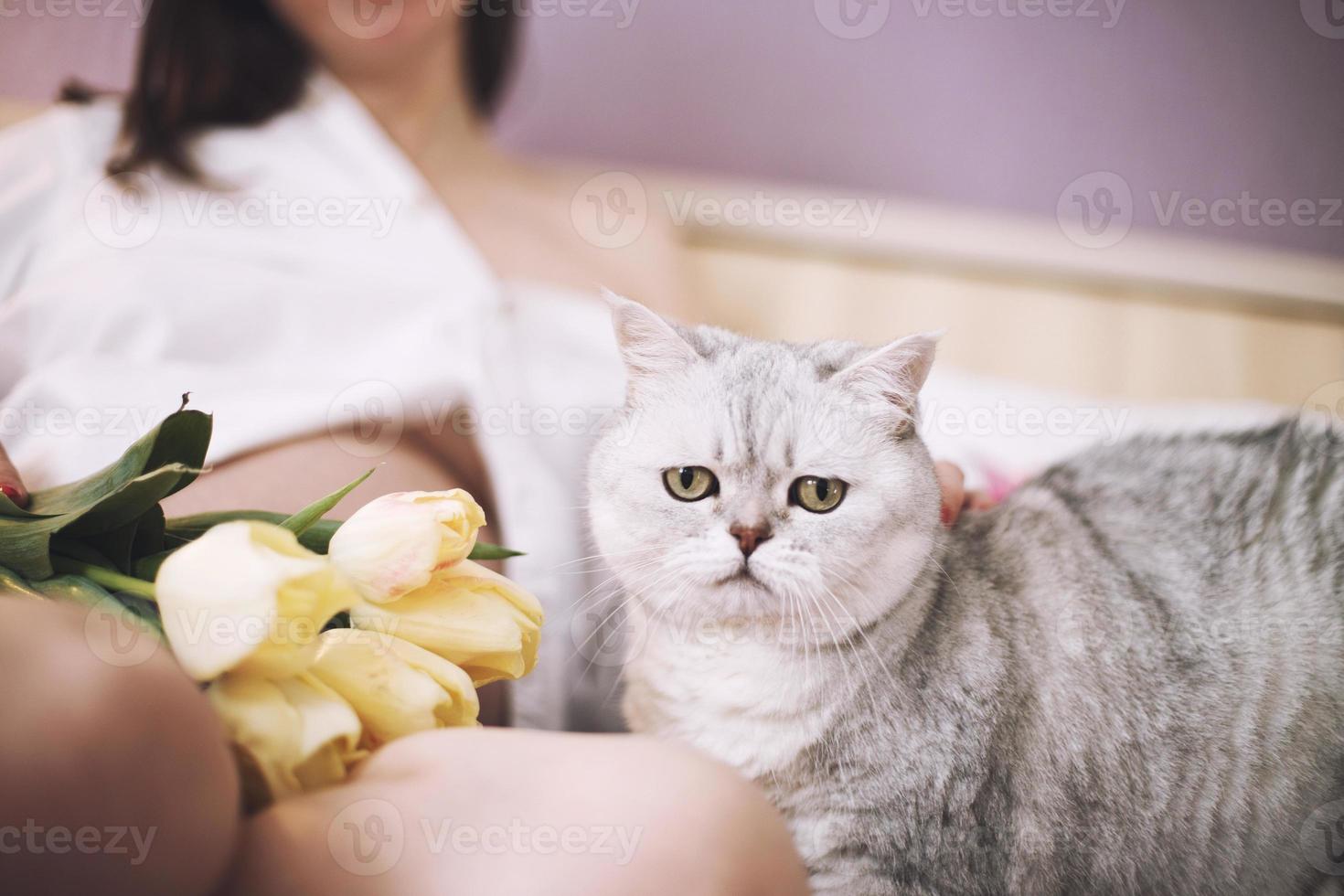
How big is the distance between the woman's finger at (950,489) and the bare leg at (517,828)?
40 centimetres

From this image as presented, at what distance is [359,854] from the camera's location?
0.40 metres

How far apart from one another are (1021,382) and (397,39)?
1238mm

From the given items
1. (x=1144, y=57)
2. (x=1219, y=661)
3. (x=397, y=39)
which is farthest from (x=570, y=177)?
(x=1219, y=661)

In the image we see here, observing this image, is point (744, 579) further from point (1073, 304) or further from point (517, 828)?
point (1073, 304)

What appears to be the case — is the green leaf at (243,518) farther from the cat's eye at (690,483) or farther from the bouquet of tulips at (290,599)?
the cat's eye at (690,483)

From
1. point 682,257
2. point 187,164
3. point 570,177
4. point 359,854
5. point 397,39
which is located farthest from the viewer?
point 570,177

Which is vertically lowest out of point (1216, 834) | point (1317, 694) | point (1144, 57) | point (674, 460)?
point (1216, 834)

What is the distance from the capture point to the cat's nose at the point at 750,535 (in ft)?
2.09

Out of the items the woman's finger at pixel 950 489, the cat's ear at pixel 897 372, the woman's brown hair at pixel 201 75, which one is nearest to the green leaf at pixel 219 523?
the cat's ear at pixel 897 372

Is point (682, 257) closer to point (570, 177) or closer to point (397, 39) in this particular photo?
point (570, 177)

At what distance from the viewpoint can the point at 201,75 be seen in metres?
1.22

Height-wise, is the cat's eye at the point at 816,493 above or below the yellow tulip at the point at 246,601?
above

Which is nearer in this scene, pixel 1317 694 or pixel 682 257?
pixel 1317 694

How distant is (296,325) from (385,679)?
74 cm
